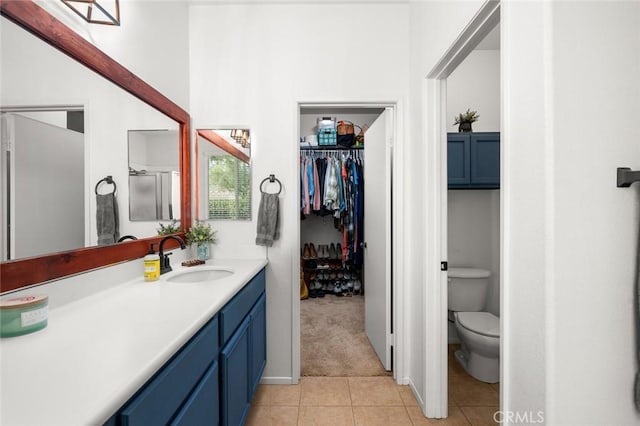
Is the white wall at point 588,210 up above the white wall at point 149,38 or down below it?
below

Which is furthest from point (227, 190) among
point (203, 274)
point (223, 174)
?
point (203, 274)

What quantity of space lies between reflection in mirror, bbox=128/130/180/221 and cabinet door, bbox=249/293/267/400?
2.68 ft

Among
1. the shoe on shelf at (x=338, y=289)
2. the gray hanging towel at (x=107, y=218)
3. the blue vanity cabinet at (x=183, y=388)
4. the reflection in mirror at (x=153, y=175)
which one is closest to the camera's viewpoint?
the blue vanity cabinet at (x=183, y=388)

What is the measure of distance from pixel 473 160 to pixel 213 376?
2272mm

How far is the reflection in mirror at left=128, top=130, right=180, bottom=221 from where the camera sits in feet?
5.19

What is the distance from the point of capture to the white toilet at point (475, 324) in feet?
6.66

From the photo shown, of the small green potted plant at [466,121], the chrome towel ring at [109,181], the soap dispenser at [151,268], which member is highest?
the small green potted plant at [466,121]

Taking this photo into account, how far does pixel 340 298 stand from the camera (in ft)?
13.2

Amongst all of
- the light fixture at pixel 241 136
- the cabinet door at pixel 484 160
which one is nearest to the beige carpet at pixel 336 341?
the cabinet door at pixel 484 160

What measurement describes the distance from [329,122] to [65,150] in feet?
9.86

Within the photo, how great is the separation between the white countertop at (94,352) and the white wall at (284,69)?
1123 mm

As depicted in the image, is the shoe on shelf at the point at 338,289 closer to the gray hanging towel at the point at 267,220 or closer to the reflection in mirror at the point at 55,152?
the gray hanging towel at the point at 267,220

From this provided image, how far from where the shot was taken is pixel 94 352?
75 centimetres

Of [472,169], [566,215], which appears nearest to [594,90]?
[566,215]
